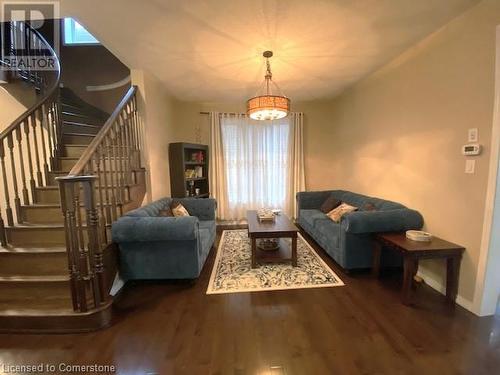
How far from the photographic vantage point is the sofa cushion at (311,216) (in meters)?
3.58

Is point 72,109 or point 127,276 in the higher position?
point 72,109

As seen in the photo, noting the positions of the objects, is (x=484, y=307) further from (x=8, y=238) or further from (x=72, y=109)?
(x=72, y=109)

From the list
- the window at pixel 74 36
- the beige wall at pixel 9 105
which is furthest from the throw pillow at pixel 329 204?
the window at pixel 74 36

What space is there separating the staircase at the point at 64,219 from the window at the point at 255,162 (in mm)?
1952

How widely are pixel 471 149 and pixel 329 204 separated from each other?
218cm

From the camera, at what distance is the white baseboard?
1.95 metres

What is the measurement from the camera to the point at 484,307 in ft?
6.14

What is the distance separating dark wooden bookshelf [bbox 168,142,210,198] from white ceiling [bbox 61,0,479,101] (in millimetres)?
1244

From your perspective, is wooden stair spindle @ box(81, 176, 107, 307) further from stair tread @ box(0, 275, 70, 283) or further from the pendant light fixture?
the pendant light fixture

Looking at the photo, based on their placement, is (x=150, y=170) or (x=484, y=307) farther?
(x=150, y=170)

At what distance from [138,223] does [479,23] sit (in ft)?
11.5

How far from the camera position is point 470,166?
6.41 feet

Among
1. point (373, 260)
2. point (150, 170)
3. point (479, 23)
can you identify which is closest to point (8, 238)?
point (150, 170)

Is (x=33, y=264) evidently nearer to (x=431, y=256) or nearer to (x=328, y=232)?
(x=328, y=232)
